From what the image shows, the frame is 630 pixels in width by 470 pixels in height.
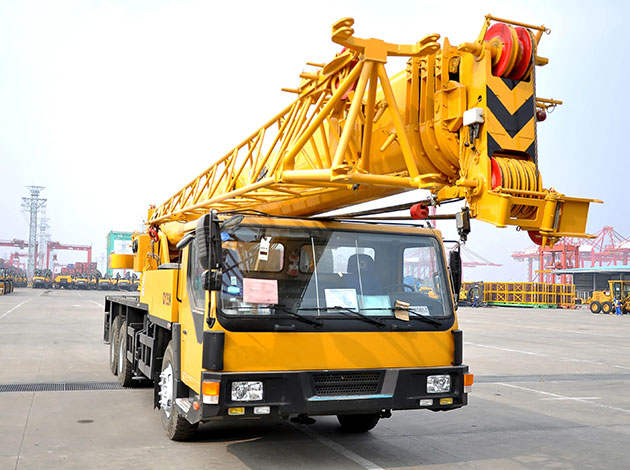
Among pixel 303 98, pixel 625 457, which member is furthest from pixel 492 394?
pixel 303 98

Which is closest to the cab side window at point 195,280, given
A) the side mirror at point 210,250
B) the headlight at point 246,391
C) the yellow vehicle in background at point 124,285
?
the side mirror at point 210,250

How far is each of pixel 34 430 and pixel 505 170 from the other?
5.08 metres

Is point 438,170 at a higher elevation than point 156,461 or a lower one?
higher

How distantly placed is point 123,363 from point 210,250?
→ 200 inches

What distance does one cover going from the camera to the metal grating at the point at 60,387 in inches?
334

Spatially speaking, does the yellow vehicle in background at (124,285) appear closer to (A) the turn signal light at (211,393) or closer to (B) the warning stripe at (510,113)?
(A) the turn signal light at (211,393)

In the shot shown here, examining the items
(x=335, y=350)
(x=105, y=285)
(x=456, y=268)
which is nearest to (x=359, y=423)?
(x=335, y=350)

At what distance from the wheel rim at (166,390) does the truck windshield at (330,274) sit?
1.50 meters

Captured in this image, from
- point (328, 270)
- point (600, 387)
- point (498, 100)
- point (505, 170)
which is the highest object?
point (498, 100)

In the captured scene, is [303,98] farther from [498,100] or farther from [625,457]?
[625,457]

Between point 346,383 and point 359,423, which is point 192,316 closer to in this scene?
point 346,383

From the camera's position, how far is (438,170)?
16.3 ft

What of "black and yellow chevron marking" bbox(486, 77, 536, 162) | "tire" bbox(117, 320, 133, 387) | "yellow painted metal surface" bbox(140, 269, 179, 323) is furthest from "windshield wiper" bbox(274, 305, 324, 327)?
"tire" bbox(117, 320, 133, 387)

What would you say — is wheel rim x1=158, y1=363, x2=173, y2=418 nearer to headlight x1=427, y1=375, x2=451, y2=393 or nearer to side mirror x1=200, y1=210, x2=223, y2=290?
side mirror x1=200, y1=210, x2=223, y2=290
